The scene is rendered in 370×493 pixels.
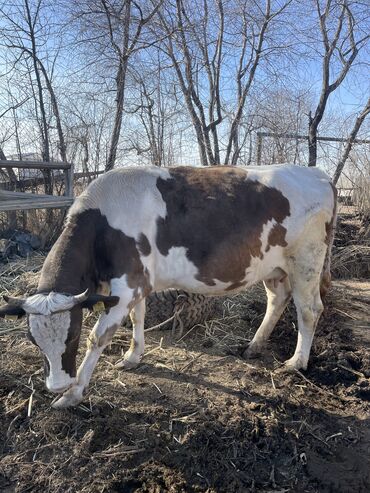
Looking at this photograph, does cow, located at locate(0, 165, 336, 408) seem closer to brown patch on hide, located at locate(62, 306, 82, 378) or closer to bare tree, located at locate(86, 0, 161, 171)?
brown patch on hide, located at locate(62, 306, 82, 378)

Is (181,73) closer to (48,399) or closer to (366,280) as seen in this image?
(366,280)

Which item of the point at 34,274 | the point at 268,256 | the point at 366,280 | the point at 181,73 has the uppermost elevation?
the point at 181,73

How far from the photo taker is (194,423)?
11.6 feet

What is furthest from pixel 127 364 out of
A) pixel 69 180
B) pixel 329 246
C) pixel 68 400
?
pixel 69 180

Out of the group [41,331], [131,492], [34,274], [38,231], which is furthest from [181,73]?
A: [131,492]

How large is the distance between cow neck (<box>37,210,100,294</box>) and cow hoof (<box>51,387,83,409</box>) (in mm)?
861

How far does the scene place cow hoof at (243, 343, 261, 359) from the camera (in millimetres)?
4820

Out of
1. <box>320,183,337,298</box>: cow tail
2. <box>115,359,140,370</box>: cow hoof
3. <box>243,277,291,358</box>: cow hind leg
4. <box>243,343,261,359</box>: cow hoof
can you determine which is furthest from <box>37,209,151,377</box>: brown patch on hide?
<box>320,183,337,298</box>: cow tail

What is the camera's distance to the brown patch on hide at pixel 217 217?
408 cm

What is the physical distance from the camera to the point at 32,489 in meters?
2.90

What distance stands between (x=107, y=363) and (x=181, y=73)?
7.04 metres

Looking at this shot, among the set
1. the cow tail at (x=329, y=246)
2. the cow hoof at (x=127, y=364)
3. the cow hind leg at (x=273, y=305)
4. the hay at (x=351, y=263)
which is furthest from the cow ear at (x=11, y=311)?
the hay at (x=351, y=263)

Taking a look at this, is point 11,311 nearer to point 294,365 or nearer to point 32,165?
point 294,365

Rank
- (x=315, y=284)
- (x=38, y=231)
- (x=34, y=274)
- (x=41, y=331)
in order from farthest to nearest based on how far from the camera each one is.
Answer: (x=38, y=231)
(x=34, y=274)
(x=315, y=284)
(x=41, y=331)
